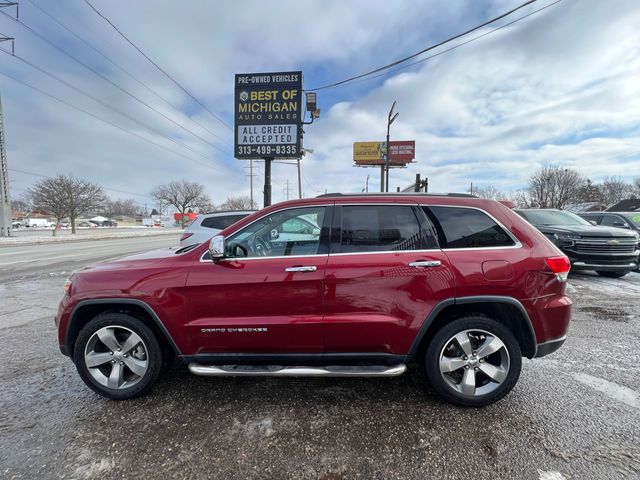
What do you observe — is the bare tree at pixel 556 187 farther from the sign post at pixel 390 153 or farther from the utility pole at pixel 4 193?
the utility pole at pixel 4 193

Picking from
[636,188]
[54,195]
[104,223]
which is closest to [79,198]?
[54,195]

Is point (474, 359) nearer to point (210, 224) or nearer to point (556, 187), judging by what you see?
point (210, 224)

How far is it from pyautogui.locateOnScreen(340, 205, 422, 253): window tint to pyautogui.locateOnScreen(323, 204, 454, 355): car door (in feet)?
0.07

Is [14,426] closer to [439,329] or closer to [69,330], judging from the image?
[69,330]

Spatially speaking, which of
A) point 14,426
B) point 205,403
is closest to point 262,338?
point 205,403

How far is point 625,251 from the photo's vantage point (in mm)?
7332

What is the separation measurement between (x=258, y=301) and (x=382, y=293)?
40.2 inches

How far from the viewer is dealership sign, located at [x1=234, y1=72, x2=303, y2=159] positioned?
40.7 ft

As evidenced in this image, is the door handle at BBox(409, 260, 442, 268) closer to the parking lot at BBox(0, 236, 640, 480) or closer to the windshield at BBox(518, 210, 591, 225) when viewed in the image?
the parking lot at BBox(0, 236, 640, 480)

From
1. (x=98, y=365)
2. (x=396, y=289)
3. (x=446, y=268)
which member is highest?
(x=446, y=268)

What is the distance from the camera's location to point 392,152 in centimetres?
5956

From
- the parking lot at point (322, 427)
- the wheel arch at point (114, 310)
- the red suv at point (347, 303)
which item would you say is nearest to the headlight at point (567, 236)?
the parking lot at point (322, 427)

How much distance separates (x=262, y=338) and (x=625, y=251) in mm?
8954

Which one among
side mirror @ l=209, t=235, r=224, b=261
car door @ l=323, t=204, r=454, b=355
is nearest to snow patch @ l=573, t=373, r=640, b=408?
car door @ l=323, t=204, r=454, b=355
